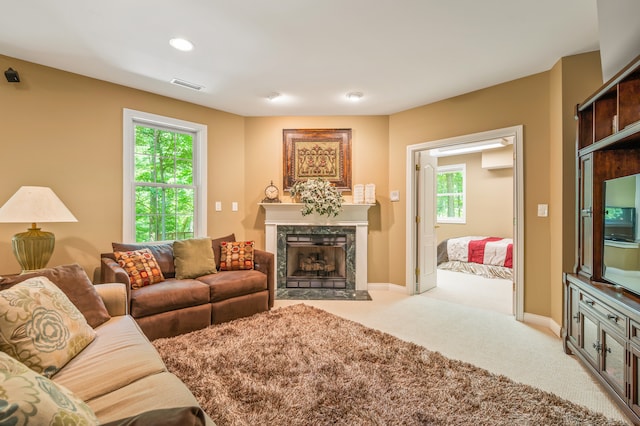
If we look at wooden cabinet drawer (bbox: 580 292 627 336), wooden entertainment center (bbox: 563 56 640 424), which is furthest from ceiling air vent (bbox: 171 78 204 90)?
wooden cabinet drawer (bbox: 580 292 627 336)

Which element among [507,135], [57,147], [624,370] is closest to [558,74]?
[507,135]

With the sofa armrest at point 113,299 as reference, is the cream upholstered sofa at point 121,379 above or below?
below

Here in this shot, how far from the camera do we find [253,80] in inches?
130

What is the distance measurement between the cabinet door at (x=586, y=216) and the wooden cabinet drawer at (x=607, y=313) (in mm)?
227

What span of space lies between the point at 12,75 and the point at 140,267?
2055 millimetres

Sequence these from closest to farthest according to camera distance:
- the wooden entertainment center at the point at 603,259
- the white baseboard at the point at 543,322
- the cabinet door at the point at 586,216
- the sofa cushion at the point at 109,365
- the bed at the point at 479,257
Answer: the sofa cushion at the point at 109,365, the wooden entertainment center at the point at 603,259, the cabinet door at the point at 586,216, the white baseboard at the point at 543,322, the bed at the point at 479,257

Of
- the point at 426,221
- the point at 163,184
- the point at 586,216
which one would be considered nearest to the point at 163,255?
the point at 163,184

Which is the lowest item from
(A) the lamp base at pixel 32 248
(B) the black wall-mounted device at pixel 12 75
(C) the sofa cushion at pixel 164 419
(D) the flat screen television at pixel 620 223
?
(C) the sofa cushion at pixel 164 419

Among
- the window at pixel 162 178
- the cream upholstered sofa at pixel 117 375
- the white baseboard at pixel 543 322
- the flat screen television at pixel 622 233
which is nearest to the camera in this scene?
the cream upholstered sofa at pixel 117 375

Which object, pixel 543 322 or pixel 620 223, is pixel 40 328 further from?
pixel 543 322

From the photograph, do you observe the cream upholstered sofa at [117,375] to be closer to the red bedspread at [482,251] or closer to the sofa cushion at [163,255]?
the sofa cushion at [163,255]

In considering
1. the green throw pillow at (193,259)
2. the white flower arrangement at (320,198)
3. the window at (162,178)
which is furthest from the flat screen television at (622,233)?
the window at (162,178)

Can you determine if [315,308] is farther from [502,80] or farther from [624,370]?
[502,80]

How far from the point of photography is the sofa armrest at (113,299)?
6.96 feet
